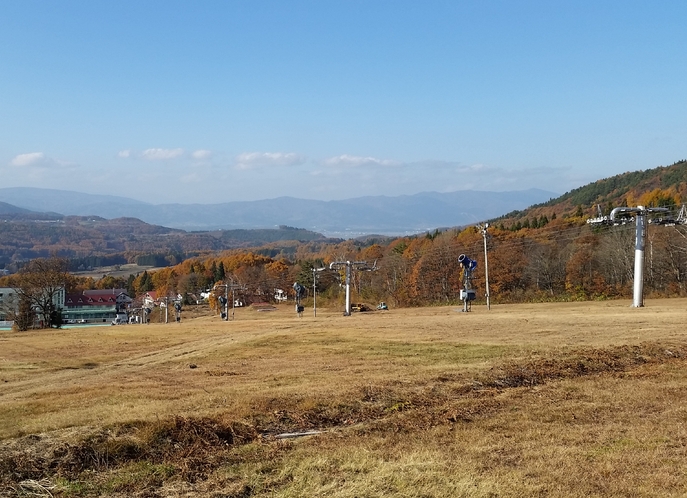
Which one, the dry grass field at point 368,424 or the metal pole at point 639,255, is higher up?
the metal pole at point 639,255

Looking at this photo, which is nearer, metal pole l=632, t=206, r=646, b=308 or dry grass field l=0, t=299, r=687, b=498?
dry grass field l=0, t=299, r=687, b=498

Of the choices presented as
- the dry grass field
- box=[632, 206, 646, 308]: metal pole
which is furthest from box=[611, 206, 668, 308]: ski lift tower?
the dry grass field

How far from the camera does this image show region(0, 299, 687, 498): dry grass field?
1006cm

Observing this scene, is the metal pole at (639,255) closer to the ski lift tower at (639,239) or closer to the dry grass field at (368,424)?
the ski lift tower at (639,239)

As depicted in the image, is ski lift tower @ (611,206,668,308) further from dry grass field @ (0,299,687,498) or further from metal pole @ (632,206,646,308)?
dry grass field @ (0,299,687,498)

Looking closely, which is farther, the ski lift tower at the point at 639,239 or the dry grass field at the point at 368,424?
the ski lift tower at the point at 639,239

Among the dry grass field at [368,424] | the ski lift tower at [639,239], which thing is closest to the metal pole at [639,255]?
the ski lift tower at [639,239]

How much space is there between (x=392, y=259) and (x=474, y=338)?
84980mm

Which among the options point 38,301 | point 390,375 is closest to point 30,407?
point 390,375

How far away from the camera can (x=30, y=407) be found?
16.5 m

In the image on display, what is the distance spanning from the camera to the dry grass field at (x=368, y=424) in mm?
10062

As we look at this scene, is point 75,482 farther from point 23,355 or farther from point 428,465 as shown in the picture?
point 23,355

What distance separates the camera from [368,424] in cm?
1412

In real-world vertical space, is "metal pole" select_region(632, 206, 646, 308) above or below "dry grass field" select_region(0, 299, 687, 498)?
above
